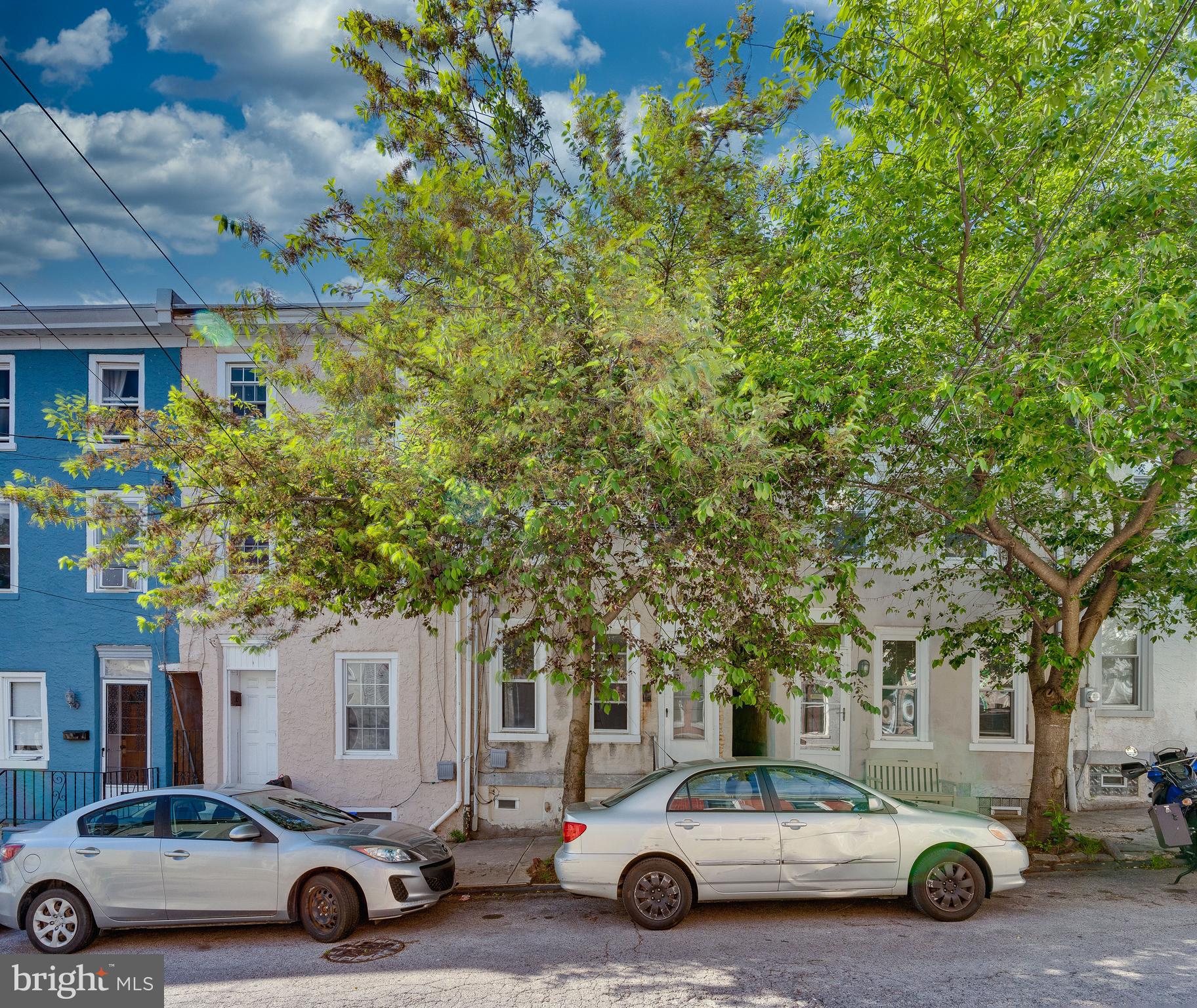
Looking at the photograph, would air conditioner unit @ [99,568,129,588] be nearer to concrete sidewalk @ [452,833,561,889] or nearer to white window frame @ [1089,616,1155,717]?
concrete sidewalk @ [452,833,561,889]

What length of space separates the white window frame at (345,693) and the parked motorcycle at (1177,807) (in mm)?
9848

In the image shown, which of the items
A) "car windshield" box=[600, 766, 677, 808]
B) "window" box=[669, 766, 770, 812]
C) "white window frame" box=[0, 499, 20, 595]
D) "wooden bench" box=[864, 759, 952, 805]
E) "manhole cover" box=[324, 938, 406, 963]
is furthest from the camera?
"white window frame" box=[0, 499, 20, 595]

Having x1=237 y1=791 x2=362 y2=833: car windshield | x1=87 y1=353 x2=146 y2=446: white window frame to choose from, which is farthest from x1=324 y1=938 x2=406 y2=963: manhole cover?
x1=87 y1=353 x2=146 y2=446: white window frame

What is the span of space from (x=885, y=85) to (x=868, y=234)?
1.41m

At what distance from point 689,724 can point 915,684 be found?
3692 mm

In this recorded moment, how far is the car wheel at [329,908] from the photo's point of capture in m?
7.45

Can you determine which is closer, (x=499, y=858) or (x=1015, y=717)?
(x=499, y=858)

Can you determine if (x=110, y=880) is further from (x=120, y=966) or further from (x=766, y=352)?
(x=766, y=352)

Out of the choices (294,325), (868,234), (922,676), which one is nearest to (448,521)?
(868,234)

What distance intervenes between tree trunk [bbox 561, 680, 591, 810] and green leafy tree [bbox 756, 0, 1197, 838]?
3961 millimetres

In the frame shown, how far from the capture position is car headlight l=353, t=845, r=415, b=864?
301 inches

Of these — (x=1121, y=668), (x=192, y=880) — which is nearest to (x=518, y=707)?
(x=192, y=880)

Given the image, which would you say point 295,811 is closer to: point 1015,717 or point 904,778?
point 904,778

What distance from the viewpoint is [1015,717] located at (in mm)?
13227
